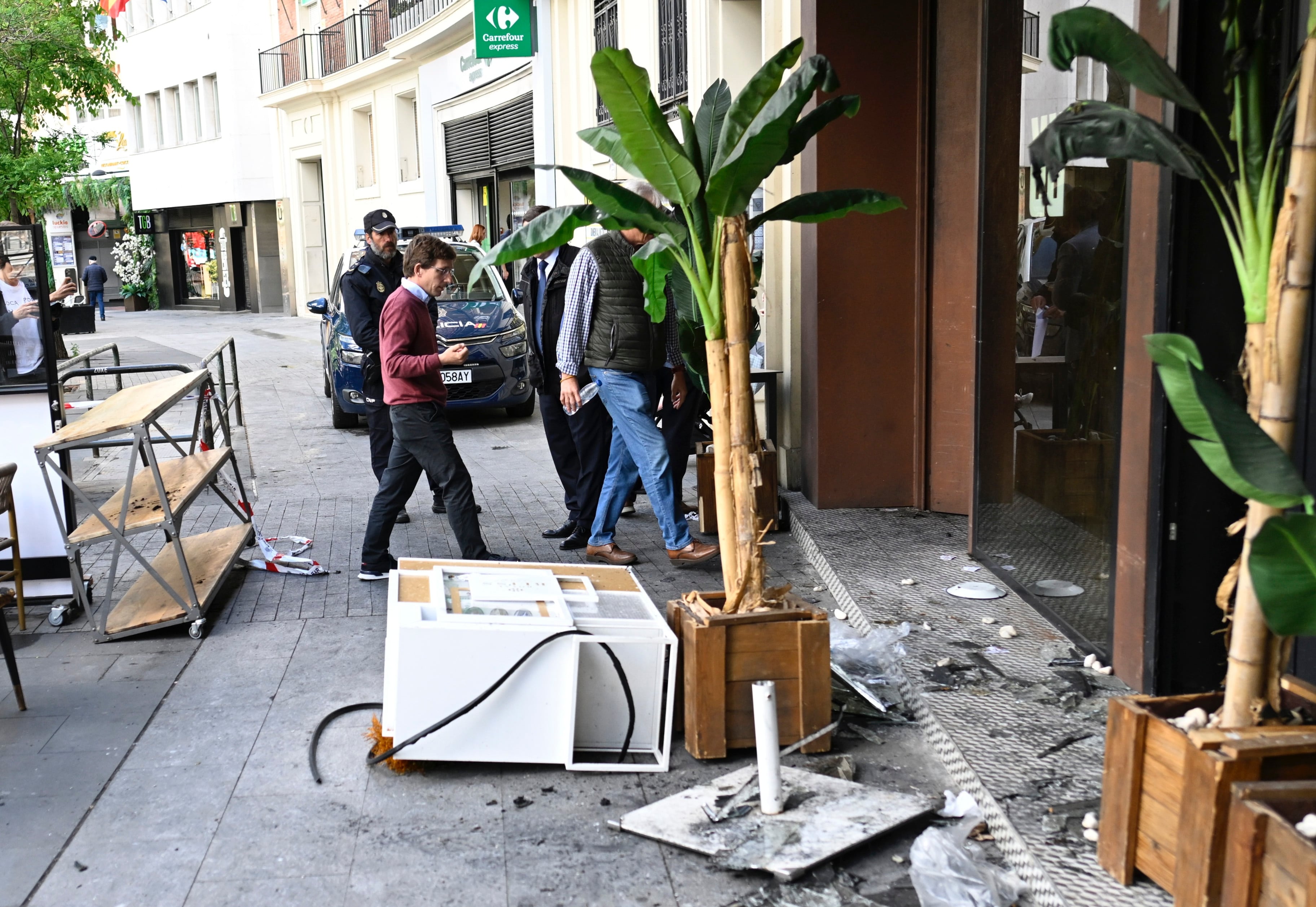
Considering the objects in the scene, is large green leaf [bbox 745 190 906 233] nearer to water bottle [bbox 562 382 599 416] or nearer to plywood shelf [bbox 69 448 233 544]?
water bottle [bbox 562 382 599 416]

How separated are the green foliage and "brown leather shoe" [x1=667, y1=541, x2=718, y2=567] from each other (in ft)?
8.17

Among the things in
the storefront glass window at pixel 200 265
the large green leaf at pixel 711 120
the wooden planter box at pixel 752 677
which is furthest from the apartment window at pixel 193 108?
the wooden planter box at pixel 752 677

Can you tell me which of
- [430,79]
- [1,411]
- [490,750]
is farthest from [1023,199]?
[430,79]

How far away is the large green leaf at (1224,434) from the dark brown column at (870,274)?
4629 mm

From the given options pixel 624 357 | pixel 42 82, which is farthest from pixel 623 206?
pixel 42 82

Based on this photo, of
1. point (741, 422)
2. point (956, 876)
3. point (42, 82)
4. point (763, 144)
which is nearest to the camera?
point (956, 876)

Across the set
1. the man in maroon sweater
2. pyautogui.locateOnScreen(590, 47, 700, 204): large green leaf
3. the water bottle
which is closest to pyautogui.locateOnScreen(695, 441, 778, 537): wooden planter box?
the water bottle

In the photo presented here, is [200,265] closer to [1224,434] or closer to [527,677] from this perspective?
[527,677]

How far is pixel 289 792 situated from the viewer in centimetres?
421

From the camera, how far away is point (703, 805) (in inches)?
154

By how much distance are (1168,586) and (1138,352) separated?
0.79 meters

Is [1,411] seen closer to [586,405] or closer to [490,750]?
[586,405]

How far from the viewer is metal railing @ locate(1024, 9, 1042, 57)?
18.6ft

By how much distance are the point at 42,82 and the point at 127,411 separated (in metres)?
13.9
